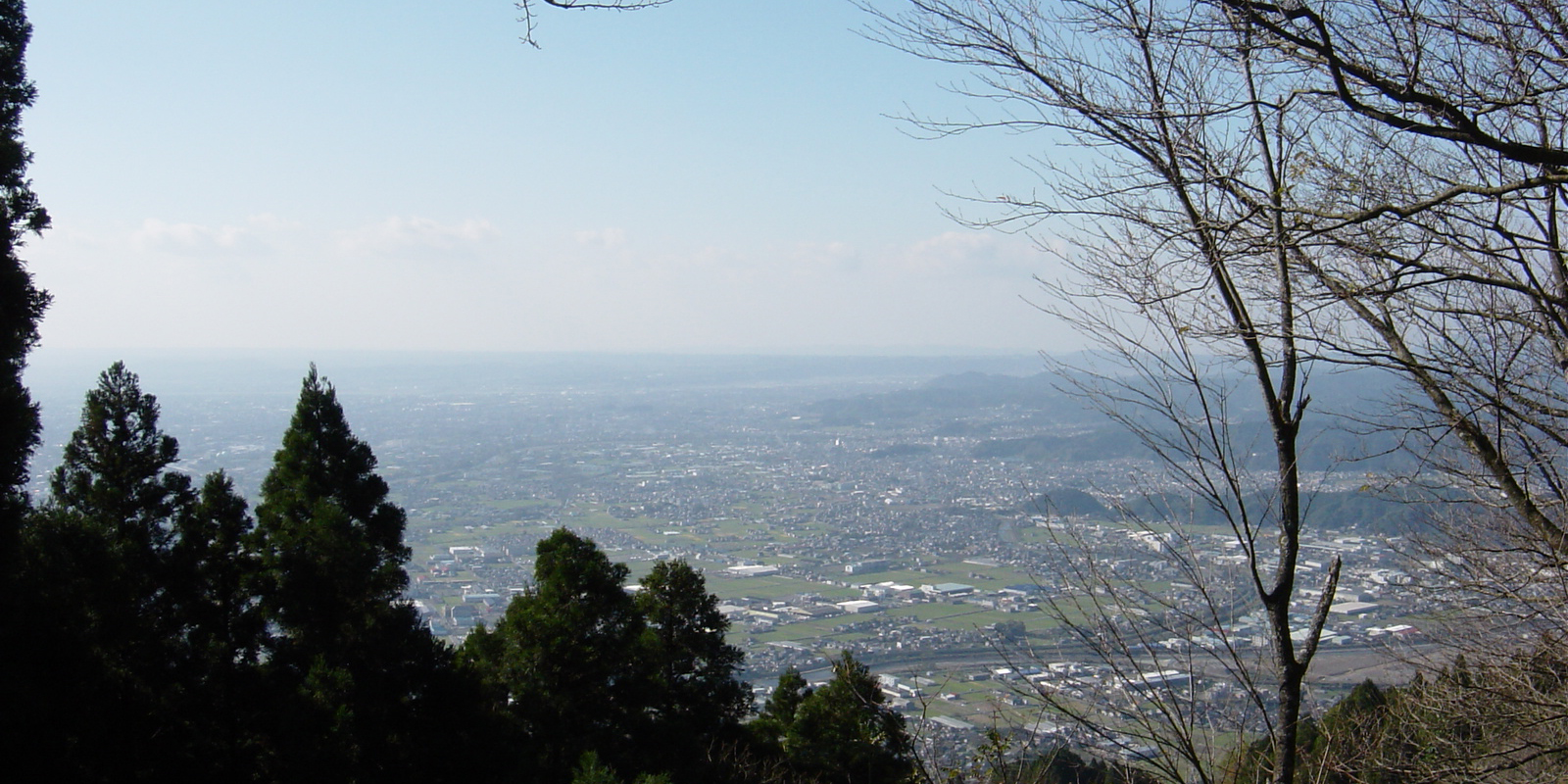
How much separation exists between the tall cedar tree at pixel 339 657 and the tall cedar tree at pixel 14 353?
5.93 feet

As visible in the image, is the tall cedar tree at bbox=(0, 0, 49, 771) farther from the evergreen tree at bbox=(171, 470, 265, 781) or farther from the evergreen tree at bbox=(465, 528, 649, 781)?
the evergreen tree at bbox=(465, 528, 649, 781)

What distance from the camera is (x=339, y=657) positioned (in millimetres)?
8289

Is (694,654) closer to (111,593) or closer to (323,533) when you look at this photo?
(323,533)

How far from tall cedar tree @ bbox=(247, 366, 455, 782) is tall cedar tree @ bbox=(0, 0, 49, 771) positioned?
1.81 metres

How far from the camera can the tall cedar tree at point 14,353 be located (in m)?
6.29

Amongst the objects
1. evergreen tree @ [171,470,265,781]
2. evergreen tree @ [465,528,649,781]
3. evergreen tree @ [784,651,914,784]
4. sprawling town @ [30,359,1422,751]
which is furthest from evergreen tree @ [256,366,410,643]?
evergreen tree @ [784,651,914,784]

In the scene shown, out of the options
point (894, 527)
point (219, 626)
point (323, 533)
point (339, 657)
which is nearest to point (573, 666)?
point (339, 657)

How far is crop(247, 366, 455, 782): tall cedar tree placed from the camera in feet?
24.5

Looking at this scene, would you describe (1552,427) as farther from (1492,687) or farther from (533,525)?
(533,525)

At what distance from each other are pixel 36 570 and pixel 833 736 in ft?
21.7

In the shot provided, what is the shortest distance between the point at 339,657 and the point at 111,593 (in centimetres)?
178

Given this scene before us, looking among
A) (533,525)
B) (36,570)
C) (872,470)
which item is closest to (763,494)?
(872,470)

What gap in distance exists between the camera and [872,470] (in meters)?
44.7

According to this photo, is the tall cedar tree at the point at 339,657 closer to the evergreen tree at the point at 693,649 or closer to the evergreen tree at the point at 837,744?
the evergreen tree at the point at 693,649
